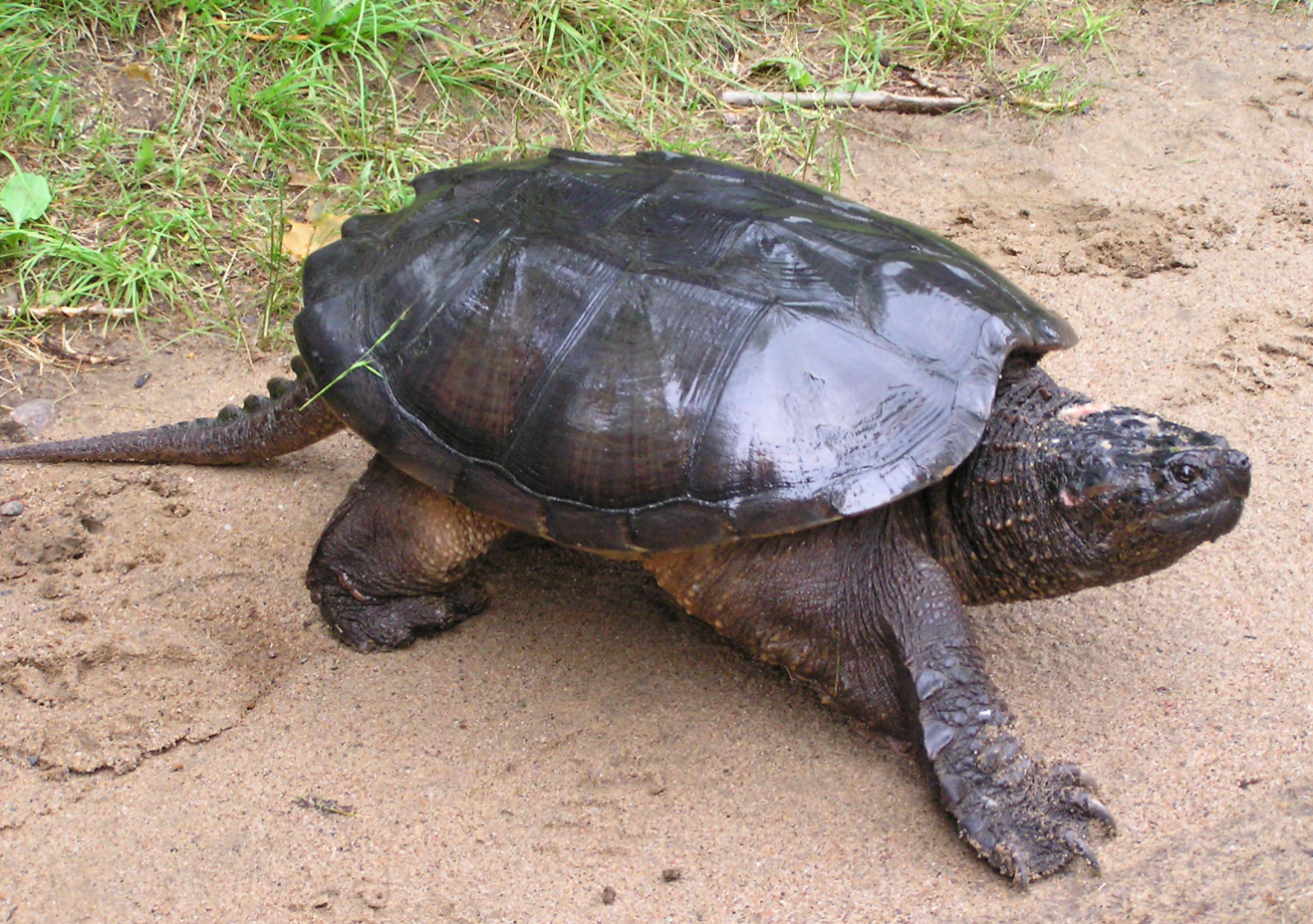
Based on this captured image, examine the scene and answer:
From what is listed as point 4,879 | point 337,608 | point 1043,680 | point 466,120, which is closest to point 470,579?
point 337,608

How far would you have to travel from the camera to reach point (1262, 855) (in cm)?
201

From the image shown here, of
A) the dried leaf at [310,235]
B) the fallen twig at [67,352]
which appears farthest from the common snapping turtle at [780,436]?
the fallen twig at [67,352]

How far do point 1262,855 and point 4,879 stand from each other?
241cm

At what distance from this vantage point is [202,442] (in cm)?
324

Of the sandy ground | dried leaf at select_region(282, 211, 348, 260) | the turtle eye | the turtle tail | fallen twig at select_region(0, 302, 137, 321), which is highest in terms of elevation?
the turtle eye

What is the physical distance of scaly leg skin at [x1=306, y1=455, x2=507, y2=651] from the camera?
279 cm

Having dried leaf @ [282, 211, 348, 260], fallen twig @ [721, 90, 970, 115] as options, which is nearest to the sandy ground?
dried leaf @ [282, 211, 348, 260]

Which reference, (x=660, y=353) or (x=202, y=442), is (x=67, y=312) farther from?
(x=660, y=353)

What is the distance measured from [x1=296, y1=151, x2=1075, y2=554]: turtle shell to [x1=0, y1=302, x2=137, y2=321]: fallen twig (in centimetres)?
138

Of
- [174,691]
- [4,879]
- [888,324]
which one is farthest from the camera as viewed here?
[174,691]

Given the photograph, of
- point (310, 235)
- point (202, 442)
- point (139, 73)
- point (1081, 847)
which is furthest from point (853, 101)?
point (1081, 847)

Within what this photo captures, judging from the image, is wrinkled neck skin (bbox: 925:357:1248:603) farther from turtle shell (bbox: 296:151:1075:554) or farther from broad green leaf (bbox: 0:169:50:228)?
broad green leaf (bbox: 0:169:50:228)

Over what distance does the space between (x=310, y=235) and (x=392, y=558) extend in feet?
5.49

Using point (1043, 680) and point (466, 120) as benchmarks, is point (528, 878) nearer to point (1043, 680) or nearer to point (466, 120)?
point (1043, 680)
